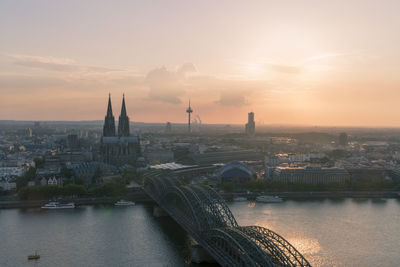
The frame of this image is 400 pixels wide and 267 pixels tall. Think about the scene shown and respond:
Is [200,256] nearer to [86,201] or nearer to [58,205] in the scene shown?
[58,205]

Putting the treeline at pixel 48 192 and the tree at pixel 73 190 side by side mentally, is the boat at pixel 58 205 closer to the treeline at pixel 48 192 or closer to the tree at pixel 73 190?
the treeline at pixel 48 192

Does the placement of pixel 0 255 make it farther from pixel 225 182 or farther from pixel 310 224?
pixel 225 182

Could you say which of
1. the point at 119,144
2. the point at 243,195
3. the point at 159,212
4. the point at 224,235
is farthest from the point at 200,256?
the point at 119,144

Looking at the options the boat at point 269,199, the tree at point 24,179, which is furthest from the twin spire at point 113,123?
the boat at point 269,199

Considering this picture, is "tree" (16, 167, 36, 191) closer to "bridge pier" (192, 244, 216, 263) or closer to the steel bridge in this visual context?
the steel bridge

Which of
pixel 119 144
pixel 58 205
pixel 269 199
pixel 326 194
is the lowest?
pixel 326 194

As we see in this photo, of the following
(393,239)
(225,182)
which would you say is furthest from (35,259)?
(225,182)
